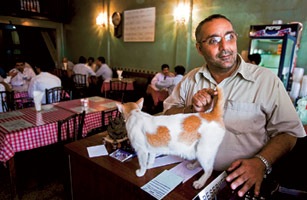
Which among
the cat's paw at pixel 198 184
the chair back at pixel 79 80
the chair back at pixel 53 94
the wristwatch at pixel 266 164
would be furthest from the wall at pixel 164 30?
the cat's paw at pixel 198 184

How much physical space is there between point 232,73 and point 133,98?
521cm

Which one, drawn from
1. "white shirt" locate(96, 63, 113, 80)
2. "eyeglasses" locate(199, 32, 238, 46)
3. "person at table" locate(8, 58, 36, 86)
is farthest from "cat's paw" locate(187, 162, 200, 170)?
"white shirt" locate(96, 63, 113, 80)

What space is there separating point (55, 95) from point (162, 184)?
364cm

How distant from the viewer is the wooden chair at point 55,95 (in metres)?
3.80

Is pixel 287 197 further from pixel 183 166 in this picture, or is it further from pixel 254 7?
pixel 254 7

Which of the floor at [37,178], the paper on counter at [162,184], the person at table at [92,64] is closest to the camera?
the paper on counter at [162,184]

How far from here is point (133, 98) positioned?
6.35 metres

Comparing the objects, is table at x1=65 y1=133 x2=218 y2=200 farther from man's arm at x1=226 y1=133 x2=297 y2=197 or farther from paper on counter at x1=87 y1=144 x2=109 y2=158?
man's arm at x1=226 y1=133 x2=297 y2=197

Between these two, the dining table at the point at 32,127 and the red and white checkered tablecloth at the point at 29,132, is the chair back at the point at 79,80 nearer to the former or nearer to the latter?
the dining table at the point at 32,127

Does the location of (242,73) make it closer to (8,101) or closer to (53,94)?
(53,94)

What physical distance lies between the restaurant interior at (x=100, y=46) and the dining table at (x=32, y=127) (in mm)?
14

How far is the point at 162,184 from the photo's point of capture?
3.34ft

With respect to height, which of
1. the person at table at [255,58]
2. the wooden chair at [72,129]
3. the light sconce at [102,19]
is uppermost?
the light sconce at [102,19]

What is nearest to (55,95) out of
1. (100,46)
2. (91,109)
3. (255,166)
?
(91,109)
